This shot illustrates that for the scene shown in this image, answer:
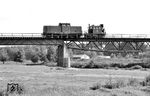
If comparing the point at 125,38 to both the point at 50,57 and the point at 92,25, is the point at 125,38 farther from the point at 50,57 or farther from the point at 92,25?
the point at 50,57

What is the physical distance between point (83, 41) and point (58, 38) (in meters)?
6.53

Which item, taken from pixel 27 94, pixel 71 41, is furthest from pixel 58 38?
pixel 27 94

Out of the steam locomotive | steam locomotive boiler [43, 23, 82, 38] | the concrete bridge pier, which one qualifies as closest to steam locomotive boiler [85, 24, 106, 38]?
the steam locomotive

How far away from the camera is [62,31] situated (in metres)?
70.7

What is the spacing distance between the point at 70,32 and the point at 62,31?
82.2 inches

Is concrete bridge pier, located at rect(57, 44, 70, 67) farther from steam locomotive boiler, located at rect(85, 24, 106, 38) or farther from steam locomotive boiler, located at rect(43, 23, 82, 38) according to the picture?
steam locomotive boiler, located at rect(85, 24, 106, 38)

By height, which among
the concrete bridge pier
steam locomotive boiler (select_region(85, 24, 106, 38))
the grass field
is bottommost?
the grass field

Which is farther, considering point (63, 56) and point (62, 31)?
point (62, 31)

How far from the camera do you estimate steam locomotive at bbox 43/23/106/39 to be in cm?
7000

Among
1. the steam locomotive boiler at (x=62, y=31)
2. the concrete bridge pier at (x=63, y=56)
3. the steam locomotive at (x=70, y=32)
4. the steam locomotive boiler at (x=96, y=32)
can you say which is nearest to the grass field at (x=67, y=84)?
the concrete bridge pier at (x=63, y=56)

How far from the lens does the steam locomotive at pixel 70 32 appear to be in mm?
70000

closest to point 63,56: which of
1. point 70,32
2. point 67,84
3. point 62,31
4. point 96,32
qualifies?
point 62,31

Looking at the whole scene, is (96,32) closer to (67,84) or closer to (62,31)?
(62,31)

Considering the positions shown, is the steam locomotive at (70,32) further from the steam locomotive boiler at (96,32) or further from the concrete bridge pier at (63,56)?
the concrete bridge pier at (63,56)
